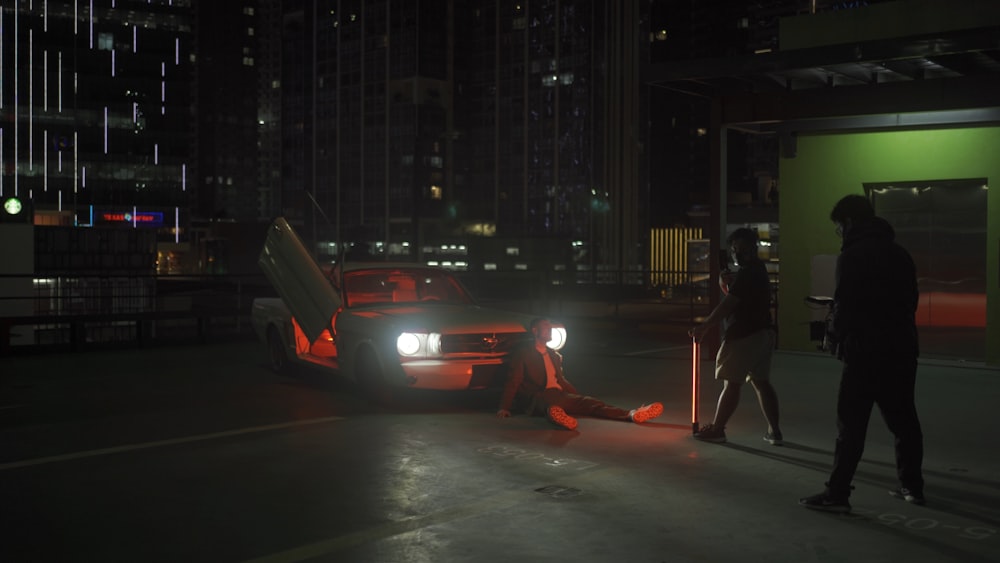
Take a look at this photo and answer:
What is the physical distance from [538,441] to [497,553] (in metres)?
3.31

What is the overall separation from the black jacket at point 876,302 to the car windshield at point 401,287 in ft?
20.9

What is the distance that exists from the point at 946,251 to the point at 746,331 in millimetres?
8207

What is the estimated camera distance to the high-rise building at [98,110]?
101 meters

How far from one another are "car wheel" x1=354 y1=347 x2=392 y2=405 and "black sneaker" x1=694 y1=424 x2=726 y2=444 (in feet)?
11.2

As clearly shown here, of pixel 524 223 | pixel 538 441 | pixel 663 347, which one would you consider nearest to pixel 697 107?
pixel 524 223

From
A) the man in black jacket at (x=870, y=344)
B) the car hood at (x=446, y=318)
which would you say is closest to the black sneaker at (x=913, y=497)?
the man in black jacket at (x=870, y=344)

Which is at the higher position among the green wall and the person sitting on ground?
the green wall

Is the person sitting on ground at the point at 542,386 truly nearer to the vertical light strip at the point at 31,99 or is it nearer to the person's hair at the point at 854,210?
the person's hair at the point at 854,210

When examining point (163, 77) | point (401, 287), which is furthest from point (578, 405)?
point (163, 77)

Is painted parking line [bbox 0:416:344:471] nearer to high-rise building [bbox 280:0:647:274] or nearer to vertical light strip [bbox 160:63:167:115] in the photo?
high-rise building [bbox 280:0:647:274]

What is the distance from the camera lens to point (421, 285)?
11945 millimetres

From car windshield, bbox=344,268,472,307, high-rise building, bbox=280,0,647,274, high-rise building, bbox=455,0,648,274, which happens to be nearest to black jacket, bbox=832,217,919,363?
car windshield, bbox=344,268,472,307

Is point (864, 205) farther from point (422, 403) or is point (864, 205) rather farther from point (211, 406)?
point (211, 406)

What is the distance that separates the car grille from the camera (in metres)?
9.87
